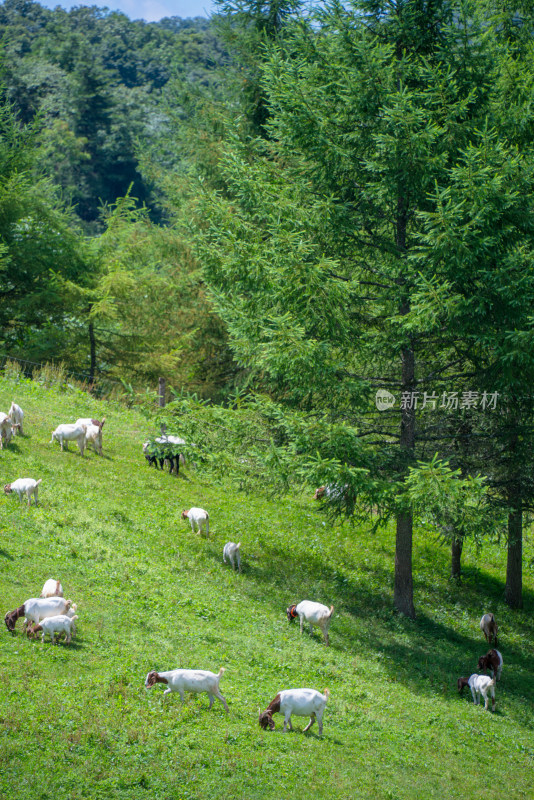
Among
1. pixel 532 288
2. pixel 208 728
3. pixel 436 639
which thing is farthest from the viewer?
pixel 436 639

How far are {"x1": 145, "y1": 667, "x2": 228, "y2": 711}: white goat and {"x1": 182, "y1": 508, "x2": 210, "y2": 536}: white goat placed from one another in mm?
7021

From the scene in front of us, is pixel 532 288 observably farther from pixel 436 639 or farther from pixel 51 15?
pixel 51 15

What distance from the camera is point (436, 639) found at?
597 inches

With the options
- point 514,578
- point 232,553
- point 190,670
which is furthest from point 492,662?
point 190,670

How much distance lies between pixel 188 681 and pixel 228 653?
2.10 meters

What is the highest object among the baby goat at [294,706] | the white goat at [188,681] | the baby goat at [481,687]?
the white goat at [188,681]

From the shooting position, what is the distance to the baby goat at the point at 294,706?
32.0 feet

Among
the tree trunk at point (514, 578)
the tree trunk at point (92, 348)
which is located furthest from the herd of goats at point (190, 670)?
the tree trunk at point (92, 348)

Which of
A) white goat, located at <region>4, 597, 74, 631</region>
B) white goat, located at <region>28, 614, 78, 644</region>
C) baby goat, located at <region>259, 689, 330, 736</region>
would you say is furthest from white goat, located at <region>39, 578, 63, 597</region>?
baby goat, located at <region>259, 689, 330, 736</region>

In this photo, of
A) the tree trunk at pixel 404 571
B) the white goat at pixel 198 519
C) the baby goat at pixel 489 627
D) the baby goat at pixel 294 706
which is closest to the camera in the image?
the baby goat at pixel 294 706

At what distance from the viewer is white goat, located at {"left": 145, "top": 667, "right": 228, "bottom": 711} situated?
9648 millimetres

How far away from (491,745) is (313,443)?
580 centimetres

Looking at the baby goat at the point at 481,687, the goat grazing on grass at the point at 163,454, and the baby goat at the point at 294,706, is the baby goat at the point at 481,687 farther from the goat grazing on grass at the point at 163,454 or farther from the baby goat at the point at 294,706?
the goat grazing on grass at the point at 163,454

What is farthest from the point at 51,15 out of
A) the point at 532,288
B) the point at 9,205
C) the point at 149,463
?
the point at 532,288
